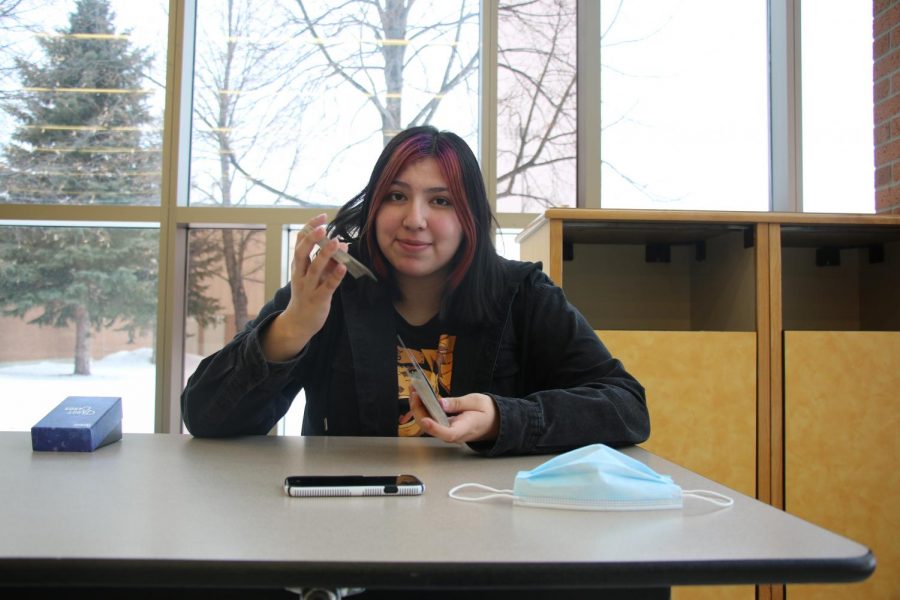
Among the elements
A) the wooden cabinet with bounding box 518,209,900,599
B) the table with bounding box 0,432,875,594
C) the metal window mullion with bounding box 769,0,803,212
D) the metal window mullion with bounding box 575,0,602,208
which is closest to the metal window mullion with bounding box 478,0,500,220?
the metal window mullion with bounding box 575,0,602,208

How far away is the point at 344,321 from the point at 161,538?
0.82m

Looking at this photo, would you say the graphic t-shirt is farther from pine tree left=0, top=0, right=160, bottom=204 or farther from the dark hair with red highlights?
pine tree left=0, top=0, right=160, bottom=204

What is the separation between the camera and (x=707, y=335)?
204cm

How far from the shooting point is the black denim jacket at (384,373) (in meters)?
1.23

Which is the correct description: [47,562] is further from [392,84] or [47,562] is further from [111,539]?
[392,84]

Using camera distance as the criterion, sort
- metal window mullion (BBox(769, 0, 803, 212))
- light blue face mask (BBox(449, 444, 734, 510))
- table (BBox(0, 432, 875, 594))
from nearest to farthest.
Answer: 1. table (BBox(0, 432, 875, 594))
2. light blue face mask (BBox(449, 444, 734, 510))
3. metal window mullion (BBox(769, 0, 803, 212))

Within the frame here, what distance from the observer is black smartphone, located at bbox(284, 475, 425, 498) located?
844 millimetres

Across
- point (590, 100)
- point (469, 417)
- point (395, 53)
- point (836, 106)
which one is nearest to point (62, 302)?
point (395, 53)

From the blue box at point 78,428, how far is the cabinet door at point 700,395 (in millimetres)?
1280

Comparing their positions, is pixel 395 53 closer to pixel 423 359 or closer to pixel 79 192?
pixel 79 192

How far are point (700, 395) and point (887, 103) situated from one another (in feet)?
4.25

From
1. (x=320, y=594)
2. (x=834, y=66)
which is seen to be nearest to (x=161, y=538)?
(x=320, y=594)

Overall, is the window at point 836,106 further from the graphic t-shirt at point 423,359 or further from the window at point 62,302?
the window at point 62,302

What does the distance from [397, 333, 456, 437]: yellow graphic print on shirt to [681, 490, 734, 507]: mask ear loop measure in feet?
2.13
